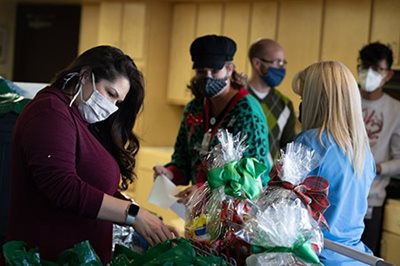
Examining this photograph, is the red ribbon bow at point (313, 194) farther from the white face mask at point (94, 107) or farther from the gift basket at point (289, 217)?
the white face mask at point (94, 107)

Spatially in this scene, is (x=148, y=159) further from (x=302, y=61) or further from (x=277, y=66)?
(x=277, y=66)

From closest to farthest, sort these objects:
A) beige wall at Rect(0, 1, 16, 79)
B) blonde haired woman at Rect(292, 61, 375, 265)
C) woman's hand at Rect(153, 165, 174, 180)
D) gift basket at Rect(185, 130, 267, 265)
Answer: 1. gift basket at Rect(185, 130, 267, 265)
2. blonde haired woman at Rect(292, 61, 375, 265)
3. woman's hand at Rect(153, 165, 174, 180)
4. beige wall at Rect(0, 1, 16, 79)

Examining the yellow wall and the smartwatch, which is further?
the yellow wall

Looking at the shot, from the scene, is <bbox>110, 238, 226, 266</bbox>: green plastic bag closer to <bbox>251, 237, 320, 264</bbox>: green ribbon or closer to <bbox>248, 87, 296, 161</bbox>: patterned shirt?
<bbox>251, 237, 320, 264</bbox>: green ribbon

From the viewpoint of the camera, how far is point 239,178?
158 cm

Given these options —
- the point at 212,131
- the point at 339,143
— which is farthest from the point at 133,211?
the point at 212,131

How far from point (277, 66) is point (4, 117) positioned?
171 centimetres

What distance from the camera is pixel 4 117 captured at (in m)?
2.17

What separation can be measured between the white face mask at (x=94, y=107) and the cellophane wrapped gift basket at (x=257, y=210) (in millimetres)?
308

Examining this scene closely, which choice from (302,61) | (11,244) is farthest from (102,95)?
(302,61)

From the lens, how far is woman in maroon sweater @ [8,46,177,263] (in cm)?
160

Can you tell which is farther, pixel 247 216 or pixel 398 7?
pixel 398 7

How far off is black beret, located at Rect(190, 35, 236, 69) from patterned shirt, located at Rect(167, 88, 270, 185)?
0.45 feet

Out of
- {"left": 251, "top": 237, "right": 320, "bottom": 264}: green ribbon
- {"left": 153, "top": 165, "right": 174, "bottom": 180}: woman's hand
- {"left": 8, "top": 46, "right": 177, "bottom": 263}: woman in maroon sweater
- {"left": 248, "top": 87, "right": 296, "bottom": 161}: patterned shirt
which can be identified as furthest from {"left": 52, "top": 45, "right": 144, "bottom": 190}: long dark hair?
{"left": 248, "top": 87, "right": 296, "bottom": 161}: patterned shirt
